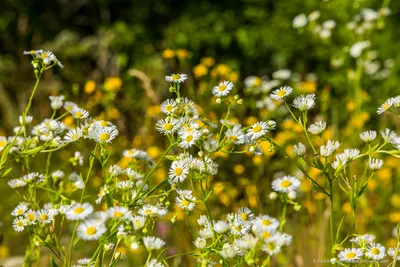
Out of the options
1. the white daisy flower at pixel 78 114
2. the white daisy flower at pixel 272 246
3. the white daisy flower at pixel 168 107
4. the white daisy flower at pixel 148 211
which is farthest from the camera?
the white daisy flower at pixel 78 114

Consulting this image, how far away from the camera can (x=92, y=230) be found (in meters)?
0.85

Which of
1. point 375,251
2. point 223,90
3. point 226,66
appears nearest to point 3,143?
point 223,90

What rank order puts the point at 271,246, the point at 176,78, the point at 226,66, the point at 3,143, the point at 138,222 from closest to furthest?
the point at 271,246 < the point at 138,222 < the point at 176,78 < the point at 3,143 < the point at 226,66

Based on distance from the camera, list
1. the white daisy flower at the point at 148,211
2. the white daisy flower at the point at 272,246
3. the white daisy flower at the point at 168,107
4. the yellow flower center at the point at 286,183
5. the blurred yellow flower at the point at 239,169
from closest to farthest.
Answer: the white daisy flower at the point at 272,246, the yellow flower center at the point at 286,183, the white daisy flower at the point at 148,211, the white daisy flower at the point at 168,107, the blurred yellow flower at the point at 239,169

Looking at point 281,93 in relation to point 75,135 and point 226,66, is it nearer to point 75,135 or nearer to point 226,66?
point 75,135

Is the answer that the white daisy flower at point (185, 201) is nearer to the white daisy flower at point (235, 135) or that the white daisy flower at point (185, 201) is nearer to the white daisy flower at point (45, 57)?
the white daisy flower at point (235, 135)

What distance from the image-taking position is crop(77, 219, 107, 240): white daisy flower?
0.84 meters

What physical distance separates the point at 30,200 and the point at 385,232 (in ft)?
6.21

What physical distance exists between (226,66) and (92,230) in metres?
2.68

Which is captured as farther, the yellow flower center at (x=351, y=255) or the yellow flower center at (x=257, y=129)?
the yellow flower center at (x=257, y=129)

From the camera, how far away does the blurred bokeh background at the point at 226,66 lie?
2.62 meters

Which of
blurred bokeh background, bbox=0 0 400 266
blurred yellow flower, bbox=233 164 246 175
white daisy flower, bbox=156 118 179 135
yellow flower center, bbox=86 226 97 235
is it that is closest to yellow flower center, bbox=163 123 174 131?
white daisy flower, bbox=156 118 179 135

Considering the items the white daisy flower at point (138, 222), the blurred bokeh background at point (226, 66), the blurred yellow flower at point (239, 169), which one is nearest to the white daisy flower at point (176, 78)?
the white daisy flower at point (138, 222)

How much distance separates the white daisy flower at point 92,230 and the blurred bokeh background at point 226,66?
1.10 meters
